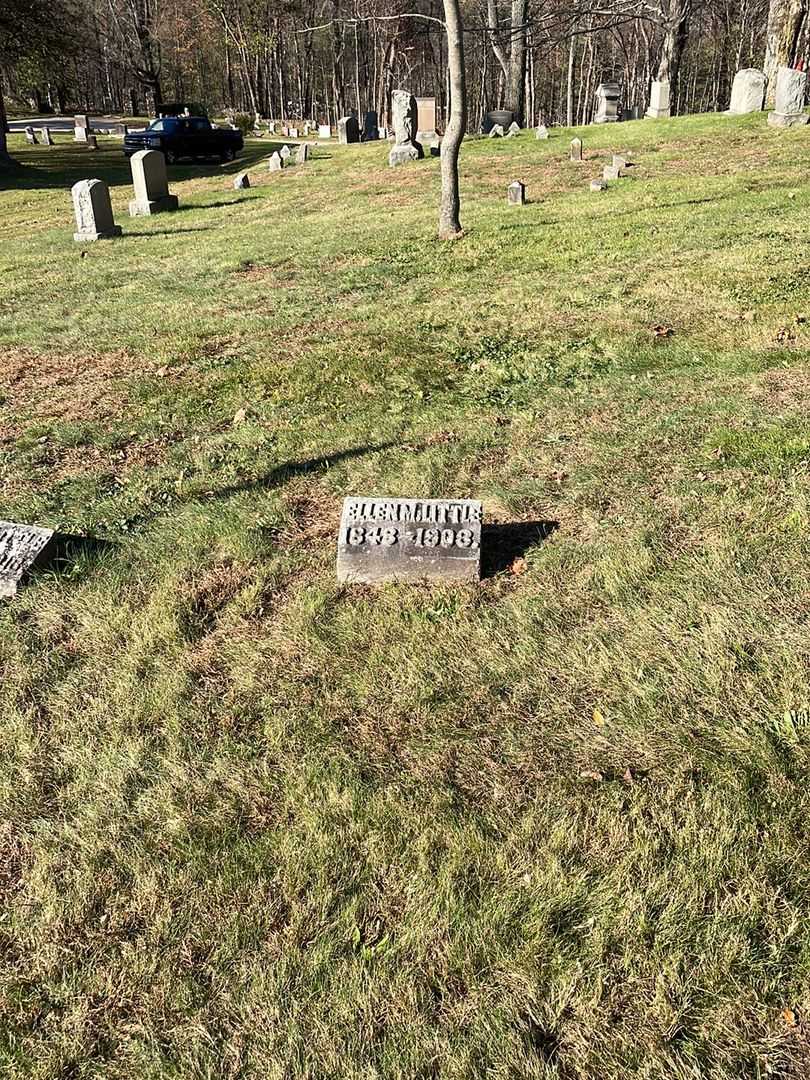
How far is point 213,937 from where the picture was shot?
7.88 feet

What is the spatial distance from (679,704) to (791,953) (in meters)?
1.06

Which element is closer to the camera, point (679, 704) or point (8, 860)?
point (8, 860)

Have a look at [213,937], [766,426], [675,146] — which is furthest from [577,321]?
[675,146]

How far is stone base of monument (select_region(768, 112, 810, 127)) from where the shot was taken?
A: 60.2 ft

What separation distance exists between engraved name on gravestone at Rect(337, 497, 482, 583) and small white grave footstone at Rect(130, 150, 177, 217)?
52.7 ft

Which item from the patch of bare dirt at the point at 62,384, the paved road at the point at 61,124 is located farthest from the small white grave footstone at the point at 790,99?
the paved road at the point at 61,124

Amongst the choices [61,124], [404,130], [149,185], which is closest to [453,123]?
[149,185]

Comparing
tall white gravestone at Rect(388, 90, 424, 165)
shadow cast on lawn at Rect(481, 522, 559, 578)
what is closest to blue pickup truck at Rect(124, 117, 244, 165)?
tall white gravestone at Rect(388, 90, 424, 165)

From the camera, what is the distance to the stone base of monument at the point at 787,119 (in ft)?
60.2

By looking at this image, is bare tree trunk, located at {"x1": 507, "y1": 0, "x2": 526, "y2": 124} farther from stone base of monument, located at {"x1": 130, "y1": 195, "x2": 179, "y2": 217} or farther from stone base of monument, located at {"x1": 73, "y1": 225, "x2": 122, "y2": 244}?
stone base of monument, located at {"x1": 73, "y1": 225, "x2": 122, "y2": 244}

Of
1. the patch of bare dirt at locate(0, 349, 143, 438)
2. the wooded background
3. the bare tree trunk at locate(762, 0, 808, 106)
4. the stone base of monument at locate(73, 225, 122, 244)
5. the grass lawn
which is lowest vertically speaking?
the grass lawn

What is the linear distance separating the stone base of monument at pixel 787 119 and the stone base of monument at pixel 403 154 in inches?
367

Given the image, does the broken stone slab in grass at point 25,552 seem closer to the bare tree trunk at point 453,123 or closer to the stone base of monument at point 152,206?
the bare tree trunk at point 453,123

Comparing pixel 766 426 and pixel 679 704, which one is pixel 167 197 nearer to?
pixel 766 426
